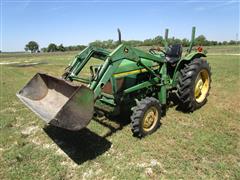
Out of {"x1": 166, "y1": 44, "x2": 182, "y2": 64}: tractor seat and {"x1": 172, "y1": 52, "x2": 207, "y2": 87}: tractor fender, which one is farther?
{"x1": 166, "y1": 44, "x2": 182, "y2": 64}: tractor seat

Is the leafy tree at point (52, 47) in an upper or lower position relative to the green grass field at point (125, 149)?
upper

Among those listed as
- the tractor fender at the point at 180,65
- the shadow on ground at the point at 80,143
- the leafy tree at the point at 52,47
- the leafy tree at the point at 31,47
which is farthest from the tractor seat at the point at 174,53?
the leafy tree at the point at 31,47

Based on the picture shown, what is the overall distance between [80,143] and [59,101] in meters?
0.98

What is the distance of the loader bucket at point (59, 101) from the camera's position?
303 centimetres

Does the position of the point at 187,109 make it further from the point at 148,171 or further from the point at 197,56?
the point at 148,171

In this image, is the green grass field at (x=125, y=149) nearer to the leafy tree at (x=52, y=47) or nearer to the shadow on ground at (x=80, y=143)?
the shadow on ground at (x=80, y=143)

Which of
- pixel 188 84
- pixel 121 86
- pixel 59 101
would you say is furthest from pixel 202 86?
pixel 59 101

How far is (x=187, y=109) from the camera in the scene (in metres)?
5.16

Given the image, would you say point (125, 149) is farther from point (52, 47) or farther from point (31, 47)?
point (31, 47)

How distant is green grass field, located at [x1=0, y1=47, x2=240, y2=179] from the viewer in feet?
10.4

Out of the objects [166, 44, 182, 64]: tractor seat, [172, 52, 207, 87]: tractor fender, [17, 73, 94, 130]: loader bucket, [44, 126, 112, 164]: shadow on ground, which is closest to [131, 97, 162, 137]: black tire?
[44, 126, 112, 164]: shadow on ground

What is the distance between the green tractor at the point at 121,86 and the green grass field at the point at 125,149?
A: 0.37 m

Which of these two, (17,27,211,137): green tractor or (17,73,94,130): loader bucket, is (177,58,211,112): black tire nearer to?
(17,27,211,137): green tractor

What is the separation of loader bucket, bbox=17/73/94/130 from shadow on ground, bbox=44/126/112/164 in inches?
24.4
